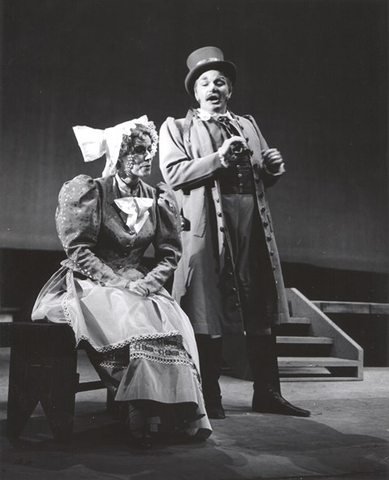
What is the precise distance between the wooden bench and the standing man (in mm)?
735

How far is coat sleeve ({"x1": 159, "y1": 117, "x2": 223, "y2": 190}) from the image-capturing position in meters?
2.82

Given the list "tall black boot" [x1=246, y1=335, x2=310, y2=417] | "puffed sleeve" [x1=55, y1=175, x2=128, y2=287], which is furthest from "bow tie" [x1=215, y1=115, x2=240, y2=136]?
"tall black boot" [x1=246, y1=335, x2=310, y2=417]

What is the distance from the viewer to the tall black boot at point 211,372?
2.75m

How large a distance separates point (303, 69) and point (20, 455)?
17.1 ft

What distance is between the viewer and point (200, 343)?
2.80 m

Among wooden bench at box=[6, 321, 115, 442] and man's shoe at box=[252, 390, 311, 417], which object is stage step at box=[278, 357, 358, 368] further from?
wooden bench at box=[6, 321, 115, 442]

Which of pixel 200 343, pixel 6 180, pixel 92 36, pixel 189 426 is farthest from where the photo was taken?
pixel 92 36

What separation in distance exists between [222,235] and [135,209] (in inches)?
19.4

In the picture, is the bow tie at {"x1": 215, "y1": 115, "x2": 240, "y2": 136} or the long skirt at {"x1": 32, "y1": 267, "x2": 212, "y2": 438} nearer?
the long skirt at {"x1": 32, "y1": 267, "x2": 212, "y2": 438}

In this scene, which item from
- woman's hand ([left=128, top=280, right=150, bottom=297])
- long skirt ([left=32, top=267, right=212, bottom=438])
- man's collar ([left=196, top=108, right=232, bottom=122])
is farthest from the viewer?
man's collar ([left=196, top=108, right=232, bottom=122])

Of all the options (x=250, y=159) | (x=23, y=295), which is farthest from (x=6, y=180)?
(x=250, y=159)

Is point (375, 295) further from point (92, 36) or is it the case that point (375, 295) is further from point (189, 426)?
point (189, 426)

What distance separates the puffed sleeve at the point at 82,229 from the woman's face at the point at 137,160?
191 mm

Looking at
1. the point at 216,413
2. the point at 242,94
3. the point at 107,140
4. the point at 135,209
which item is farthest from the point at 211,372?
the point at 242,94
